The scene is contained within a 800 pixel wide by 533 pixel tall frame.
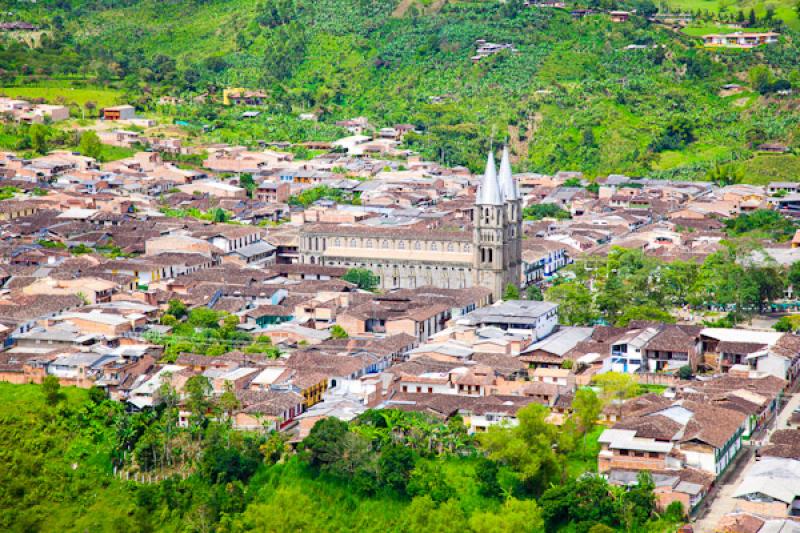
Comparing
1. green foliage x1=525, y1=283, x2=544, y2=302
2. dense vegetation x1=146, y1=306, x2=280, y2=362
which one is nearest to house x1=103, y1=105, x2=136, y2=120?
dense vegetation x1=146, y1=306, x2=280, y2=362

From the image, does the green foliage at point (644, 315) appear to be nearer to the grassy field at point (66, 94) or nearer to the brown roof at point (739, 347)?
the brown roof at point (739, 347)

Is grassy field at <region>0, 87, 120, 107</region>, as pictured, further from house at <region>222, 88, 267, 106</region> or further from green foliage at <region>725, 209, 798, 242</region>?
green foliage at <region>725, 209, 798, 242</region>

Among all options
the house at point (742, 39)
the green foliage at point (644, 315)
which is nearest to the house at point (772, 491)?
the green foliage at point (644, 315)

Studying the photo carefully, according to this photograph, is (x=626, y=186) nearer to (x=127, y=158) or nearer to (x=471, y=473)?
(x=127, y=158)

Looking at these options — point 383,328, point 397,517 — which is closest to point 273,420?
point 397,517

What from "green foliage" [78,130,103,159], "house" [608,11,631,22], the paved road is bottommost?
the paved road

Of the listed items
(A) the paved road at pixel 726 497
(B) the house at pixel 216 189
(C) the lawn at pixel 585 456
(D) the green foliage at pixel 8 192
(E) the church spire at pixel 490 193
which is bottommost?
(A) the paved road at pixel 726 497

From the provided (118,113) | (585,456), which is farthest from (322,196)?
(585,456)

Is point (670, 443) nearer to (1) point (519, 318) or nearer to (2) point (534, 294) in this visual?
(1) point (519, 318)
